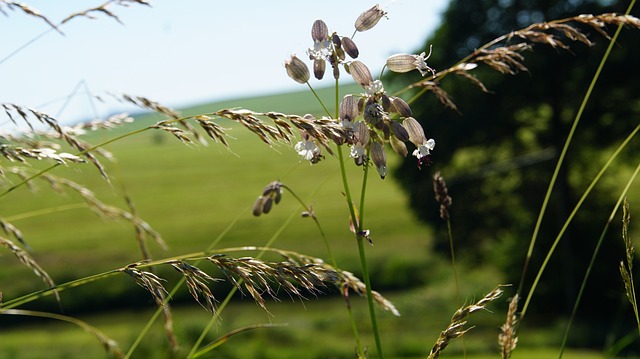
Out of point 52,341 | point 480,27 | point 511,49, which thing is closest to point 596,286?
point 480,27

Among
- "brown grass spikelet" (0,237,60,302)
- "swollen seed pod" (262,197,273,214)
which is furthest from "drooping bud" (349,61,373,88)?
"brown grass spikelet" (0,237,60,302)

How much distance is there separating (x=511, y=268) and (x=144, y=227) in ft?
83.9

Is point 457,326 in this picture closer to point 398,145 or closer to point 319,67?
point 398,145

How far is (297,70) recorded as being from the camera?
1508 mm

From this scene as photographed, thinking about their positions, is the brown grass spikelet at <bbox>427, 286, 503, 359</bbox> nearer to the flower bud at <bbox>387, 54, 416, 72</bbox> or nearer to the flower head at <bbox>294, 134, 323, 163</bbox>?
the flower head at <bbox>294, 134, 323, 163</bbox>

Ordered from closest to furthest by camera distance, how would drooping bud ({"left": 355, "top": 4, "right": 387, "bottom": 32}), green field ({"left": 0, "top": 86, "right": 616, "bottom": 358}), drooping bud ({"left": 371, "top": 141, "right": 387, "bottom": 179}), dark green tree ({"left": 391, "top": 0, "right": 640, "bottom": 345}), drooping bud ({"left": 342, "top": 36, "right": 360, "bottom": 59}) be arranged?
drooping bud ({"left": 371, "top": 141, "right": 387, "bottom": 179}) < drooping bud ({"left": 342, "top": 36, "right": 360, "bottom": 59}) < drooping bud ({"left": 355, "top": 4, "right": 387, "bottom": 32}) < dark green tree ({"left": 391, "top": 0, "right": 640, "bottom": 345}) < green field ({"left": 0, "top": 86, "right": 616, "bottom": 358})

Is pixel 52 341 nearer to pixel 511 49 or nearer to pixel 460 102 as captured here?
pixel 460 102

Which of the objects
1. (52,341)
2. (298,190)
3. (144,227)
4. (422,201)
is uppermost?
(144,227)

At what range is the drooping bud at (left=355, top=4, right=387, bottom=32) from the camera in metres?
1.57

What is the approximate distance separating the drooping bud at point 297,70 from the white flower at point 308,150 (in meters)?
0.13

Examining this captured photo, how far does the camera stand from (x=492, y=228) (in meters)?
23.0

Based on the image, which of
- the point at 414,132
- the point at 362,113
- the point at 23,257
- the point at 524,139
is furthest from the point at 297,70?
the point at 524,139

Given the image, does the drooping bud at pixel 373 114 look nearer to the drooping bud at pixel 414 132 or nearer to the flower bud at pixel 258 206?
the drooping bud at pixel 414 132

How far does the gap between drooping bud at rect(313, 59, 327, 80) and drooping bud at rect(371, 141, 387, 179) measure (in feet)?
0.62
